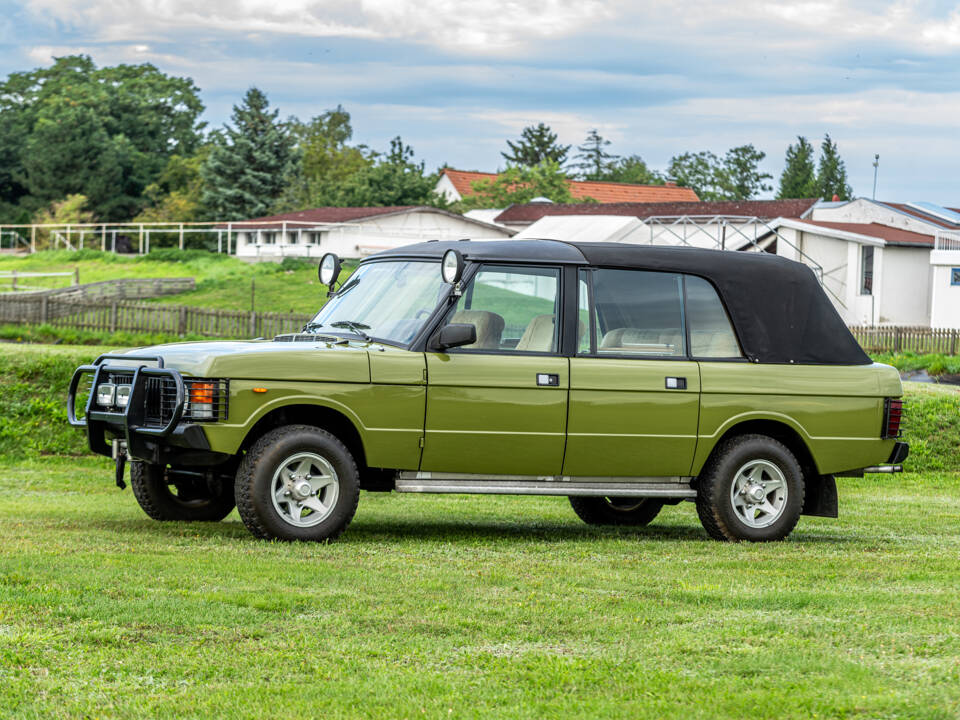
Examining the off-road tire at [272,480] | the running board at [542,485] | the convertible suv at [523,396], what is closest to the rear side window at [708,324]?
the convertible suv at [523,396]

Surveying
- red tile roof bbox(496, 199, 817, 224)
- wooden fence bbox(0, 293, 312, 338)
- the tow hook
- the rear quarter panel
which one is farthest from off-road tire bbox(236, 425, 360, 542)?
red tile roof bbox(496, 199, 817, 224)

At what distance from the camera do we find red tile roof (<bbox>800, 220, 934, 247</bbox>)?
156ft

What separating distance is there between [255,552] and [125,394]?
1.73 meters

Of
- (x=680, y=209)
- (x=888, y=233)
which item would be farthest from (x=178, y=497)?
(x=680, y=209)

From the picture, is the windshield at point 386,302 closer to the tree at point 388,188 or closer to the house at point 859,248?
the house at point 859,248

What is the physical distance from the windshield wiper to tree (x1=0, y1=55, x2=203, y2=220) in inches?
3266

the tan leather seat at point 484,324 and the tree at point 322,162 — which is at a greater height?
the tree at point 322,162

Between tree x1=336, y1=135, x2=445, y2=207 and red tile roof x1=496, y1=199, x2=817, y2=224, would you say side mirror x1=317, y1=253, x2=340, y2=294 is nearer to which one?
red tile roof x1=496, y1=199, x2=817, y2=224

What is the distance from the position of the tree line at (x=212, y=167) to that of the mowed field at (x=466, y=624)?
Answer: 67.4 meters

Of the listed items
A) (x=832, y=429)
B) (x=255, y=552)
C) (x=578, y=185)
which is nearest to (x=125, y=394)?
(x=255, y=552)

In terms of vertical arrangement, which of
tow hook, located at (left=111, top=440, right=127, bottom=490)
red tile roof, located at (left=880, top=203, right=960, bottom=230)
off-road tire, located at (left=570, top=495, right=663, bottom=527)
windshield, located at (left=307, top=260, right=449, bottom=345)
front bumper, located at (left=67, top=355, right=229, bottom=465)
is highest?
red tile roof, located at (left=880, top=203, right=960, bottom=230)

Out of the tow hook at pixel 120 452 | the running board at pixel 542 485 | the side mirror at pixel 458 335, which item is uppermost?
the side mirror at pixel 458 335

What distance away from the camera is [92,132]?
9300 cm

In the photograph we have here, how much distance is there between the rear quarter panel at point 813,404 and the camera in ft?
35.8
